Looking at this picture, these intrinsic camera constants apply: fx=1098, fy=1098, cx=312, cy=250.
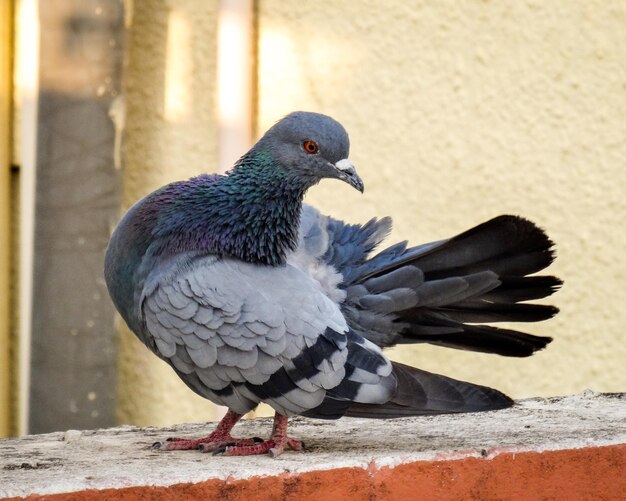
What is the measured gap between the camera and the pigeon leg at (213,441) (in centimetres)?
352

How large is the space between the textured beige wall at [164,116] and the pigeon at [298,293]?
155cm

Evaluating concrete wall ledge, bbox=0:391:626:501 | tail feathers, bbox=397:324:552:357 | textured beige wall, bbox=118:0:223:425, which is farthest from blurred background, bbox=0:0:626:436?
tail feathers, bbox=397:324:552:357

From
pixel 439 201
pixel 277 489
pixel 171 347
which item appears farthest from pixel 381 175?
pixel 277 489

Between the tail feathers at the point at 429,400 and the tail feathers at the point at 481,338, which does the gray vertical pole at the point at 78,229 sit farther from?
the tail feathers at the point at 429,400

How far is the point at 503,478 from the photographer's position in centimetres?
312

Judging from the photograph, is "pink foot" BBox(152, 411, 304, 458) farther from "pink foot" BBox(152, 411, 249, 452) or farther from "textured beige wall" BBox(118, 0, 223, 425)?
"textured beige wall" BBox(118, 0, 223, 425)

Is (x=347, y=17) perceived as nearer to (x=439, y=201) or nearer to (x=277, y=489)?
(x=439, y=201)

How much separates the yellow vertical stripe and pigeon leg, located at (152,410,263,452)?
193cm

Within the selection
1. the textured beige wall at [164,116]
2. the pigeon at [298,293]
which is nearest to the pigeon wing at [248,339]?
the pigeon at [298,293]

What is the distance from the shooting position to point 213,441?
3.57 meters

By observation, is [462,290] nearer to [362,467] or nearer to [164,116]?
[362,467]

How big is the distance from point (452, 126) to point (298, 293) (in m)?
2.27

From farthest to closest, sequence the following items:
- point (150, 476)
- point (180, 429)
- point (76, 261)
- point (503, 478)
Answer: point (76, 261) < point (180, 429) < point (503, 478) < point (150, 476)

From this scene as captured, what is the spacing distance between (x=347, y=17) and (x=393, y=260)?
1.95m
